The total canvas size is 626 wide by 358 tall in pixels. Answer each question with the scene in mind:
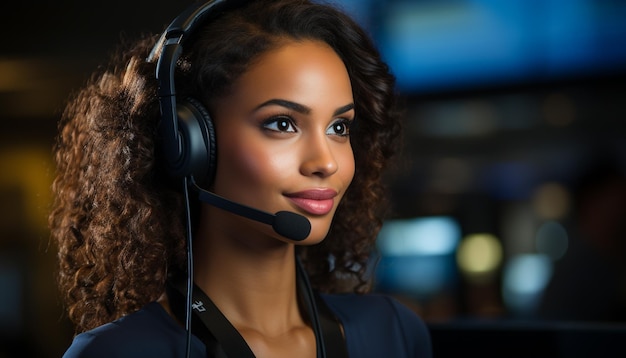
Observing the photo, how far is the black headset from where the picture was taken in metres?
1.17

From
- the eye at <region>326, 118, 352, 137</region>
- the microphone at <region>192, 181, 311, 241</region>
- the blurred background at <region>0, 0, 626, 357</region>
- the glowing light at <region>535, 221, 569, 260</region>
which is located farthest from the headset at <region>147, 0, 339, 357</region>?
the glowing light at <region>535, 221, 569, 260</region>

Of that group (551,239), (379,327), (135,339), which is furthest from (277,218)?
(551,239)

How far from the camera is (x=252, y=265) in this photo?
4.20ft

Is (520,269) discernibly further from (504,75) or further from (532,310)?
(504,75)

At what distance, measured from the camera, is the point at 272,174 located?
3.85 ft

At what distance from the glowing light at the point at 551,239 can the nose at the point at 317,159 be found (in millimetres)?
2425

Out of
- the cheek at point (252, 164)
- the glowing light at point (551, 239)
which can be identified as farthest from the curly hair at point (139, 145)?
the glowing light at point (551, 239)

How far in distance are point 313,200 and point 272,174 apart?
76 millimetres

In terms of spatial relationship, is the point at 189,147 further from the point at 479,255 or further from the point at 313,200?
the point at 479,255

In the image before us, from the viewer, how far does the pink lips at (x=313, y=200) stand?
1189mm

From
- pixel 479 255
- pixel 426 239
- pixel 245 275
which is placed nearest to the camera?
pixel 245 275

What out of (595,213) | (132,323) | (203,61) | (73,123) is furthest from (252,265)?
(595,213)

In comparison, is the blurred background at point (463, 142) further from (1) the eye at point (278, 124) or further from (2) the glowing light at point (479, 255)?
(1) the eye at point (278, 124)

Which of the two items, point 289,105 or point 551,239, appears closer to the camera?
point 289,105
